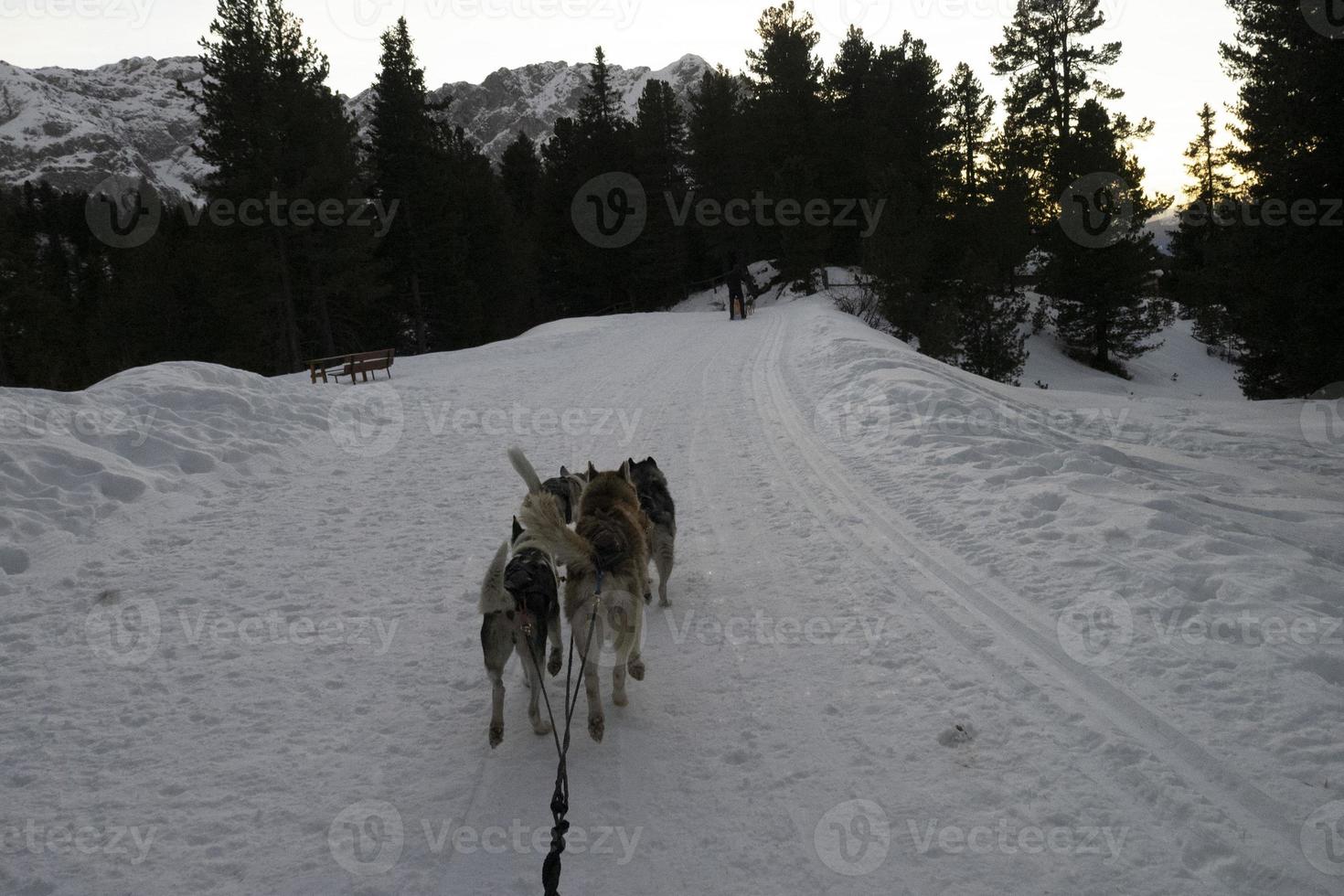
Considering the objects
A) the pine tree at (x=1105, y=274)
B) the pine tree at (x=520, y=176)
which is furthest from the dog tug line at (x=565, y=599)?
the pine tree at (x=520, y=176)

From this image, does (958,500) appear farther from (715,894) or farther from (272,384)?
(272,384)

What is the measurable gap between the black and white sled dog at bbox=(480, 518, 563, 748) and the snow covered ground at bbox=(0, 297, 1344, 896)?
0.36m

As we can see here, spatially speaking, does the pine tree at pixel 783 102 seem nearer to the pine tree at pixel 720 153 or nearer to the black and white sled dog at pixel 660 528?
the pine tree at pixel 720 153

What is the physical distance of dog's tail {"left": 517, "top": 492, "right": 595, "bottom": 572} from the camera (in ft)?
13.5

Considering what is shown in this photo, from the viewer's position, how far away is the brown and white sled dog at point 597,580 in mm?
4172

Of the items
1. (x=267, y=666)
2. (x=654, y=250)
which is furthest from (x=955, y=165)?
(x=267, y=666)

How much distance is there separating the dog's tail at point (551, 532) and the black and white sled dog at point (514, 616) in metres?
0.08

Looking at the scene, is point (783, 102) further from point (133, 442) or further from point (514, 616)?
point (514, 616)

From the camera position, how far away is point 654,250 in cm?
4669

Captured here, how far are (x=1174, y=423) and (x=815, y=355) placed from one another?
282 inches

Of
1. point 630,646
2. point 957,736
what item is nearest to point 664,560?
point 630,646

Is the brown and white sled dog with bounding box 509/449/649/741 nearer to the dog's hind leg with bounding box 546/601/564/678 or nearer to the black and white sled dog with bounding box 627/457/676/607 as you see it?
the dog's hind leg with bounding box 546/601/564/678

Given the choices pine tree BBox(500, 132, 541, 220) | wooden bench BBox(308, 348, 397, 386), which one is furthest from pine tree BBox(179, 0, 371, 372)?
pine tree BBox(500, 132, 541, 220)

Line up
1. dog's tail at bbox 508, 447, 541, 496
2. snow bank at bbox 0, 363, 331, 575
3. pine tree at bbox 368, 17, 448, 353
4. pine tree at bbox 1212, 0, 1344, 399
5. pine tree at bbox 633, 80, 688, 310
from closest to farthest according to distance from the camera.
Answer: dog's tail at bbox 508, 447, 541, 496 → snow bank at bbox 0, 363, 331, 575 → pine tree at bbox 1212, 0, 1344, 399 → pine tree at bbox 368, 17, 448, 353 → pine tree at bbox 633, 80, 688, 310
